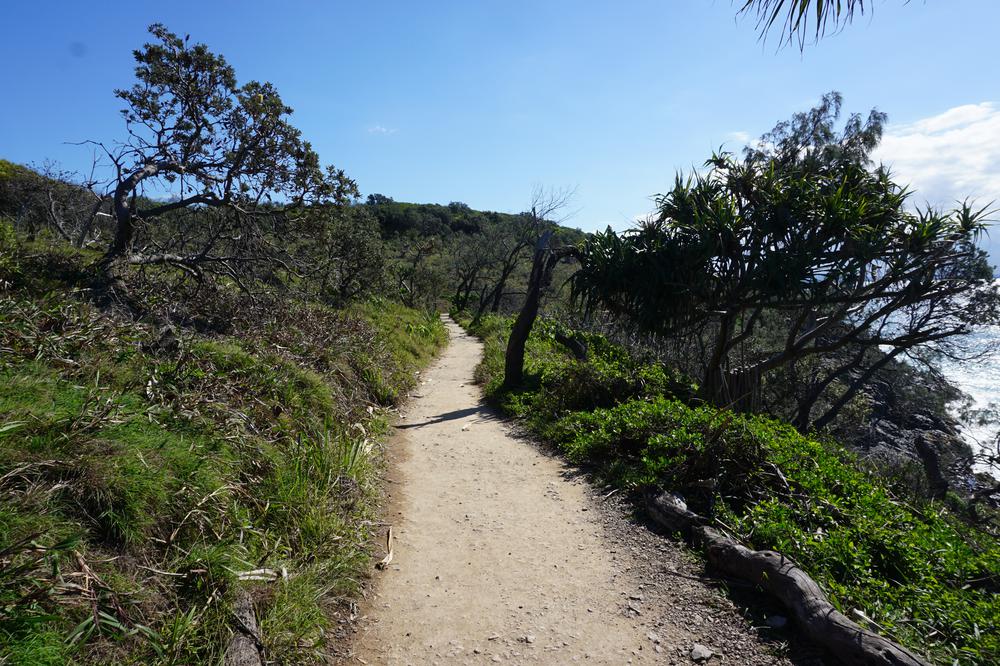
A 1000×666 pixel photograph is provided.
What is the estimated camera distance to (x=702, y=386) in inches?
383

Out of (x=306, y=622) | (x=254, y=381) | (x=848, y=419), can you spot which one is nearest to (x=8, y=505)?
(x=306, y=622)

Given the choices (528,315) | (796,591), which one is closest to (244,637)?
(796,591)

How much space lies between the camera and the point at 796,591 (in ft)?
10.9

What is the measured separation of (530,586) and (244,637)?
1.97m

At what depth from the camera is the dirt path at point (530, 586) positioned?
3207 mm

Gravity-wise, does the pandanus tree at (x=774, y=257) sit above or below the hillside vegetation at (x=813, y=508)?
above

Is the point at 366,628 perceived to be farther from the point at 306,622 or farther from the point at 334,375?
the point at 334,375

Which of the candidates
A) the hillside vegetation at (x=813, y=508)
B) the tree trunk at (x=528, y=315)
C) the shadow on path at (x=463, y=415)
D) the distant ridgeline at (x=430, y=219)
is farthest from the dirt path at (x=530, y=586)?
the distant ridgeline at (x=430, y=219)

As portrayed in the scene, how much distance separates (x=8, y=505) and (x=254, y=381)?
3152mm

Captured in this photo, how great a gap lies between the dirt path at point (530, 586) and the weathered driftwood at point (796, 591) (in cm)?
24

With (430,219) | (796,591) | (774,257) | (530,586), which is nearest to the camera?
(796,591)

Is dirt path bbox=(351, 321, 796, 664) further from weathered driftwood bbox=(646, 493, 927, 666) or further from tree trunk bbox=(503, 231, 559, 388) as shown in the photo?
tree trunk bbox=(503, 231, 559, 388)

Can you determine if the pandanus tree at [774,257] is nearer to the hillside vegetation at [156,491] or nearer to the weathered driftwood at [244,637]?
the hillside vegetation at [156,491]

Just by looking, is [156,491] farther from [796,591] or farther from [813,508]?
[813,508]
